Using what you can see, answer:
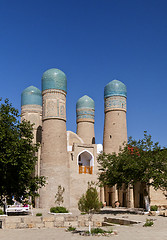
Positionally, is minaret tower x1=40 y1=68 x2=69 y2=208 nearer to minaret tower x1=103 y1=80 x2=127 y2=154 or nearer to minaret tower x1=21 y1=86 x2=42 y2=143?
minaret tower x1=103 y1=80 x2=127 y2=154

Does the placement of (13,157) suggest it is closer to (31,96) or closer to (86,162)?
(86,162)

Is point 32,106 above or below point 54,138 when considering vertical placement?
above

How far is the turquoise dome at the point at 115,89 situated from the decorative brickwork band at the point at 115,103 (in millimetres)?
456

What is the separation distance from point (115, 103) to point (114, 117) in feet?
5.14

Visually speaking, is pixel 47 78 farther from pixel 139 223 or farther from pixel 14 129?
pixel 139 223

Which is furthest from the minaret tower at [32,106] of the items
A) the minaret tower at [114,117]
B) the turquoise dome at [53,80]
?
the minaret tower at [114,117]

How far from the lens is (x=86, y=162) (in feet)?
108

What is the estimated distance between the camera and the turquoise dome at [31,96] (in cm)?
3603

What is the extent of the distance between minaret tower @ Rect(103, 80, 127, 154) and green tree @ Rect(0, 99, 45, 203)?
17557mm

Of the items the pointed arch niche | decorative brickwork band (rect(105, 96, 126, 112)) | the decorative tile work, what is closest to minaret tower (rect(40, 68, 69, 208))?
the pointed arch niche

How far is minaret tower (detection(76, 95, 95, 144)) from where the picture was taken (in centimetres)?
3750

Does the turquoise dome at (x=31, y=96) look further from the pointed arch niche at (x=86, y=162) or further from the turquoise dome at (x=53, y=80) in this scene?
the pointed arch niche at (x=86, y=162)

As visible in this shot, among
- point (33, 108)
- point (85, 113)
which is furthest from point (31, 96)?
point (85, 113)

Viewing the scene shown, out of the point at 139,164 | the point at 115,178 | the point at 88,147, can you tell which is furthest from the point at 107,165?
the point at 88,147
